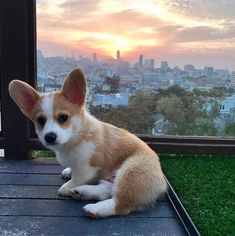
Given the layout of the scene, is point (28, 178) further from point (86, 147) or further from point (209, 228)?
point (209, 228)

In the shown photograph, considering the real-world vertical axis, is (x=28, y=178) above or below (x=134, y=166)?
below

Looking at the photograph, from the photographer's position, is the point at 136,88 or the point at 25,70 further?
the point at 136,88

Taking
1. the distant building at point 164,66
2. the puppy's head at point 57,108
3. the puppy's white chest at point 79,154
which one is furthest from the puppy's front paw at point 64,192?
the distant building at point 164,66

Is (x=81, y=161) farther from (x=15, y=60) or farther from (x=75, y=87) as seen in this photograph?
(x=15, y=60)

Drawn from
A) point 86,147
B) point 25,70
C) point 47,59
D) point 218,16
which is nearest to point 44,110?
point 86,147

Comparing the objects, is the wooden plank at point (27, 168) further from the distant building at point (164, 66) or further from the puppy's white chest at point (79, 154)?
the distant building at point (164, 66)

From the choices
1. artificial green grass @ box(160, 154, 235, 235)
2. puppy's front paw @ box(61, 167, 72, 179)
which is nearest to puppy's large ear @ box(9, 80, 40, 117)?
puppy's front paw @ box(61, 167, 72, 179)

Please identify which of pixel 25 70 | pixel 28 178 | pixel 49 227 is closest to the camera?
pixel 49 227

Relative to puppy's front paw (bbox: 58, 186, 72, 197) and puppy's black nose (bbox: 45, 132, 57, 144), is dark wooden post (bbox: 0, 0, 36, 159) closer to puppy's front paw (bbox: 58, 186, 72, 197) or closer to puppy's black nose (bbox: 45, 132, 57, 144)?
puppy's front paw (bbox: 58, 186, 72, 197)
